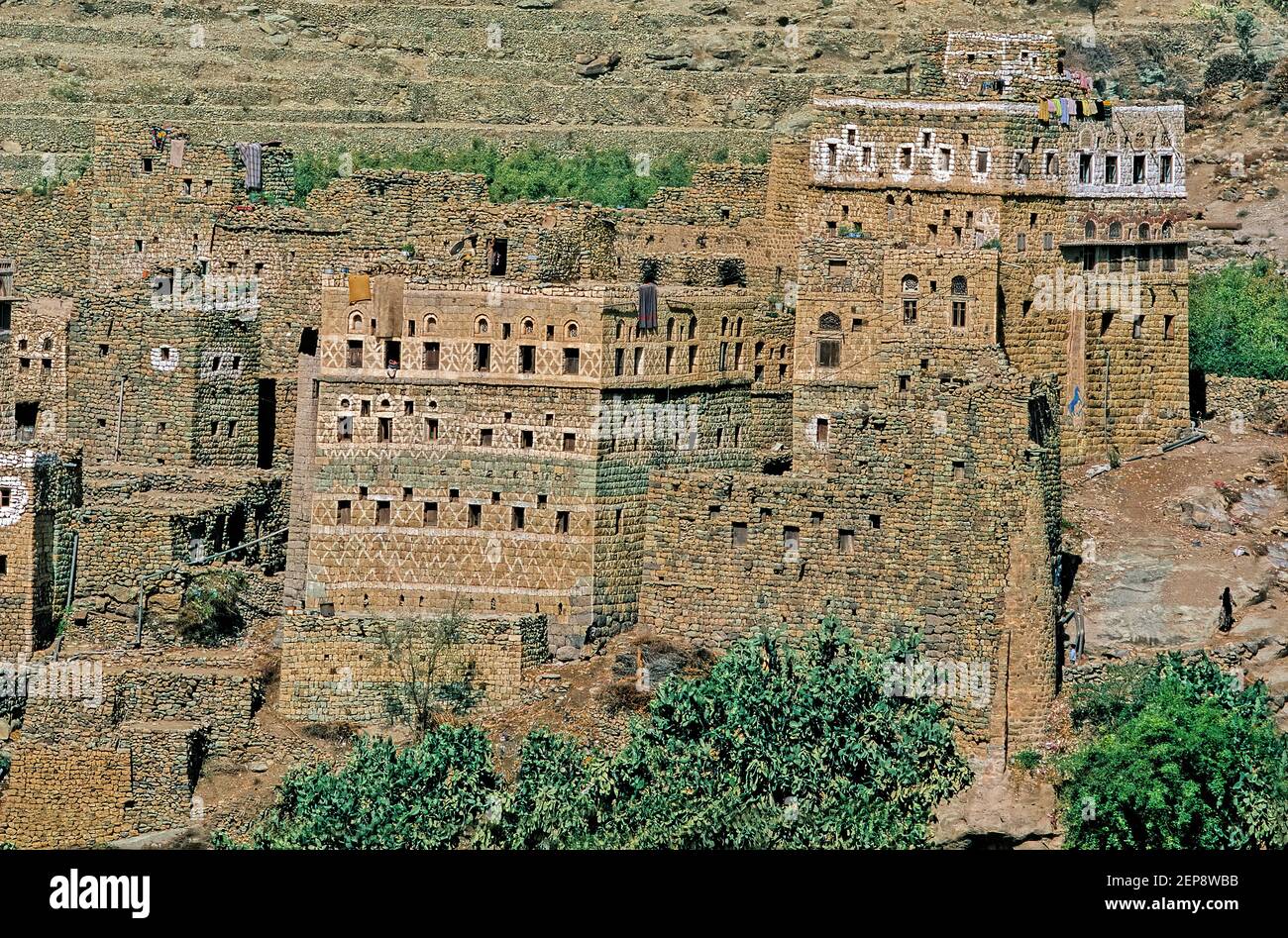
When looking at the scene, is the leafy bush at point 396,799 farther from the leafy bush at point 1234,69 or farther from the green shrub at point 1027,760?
the leafy bush at point 1234,69

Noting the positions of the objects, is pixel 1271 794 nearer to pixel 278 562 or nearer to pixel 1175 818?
pixel 1175 818

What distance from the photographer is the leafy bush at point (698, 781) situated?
3046 inches

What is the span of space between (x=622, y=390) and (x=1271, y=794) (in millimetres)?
15399

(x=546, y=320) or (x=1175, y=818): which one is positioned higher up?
(x=546, y=320)

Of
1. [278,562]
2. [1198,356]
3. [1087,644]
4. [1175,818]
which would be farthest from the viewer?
[1198,356]

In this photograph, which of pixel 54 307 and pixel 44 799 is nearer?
pixel 44 799

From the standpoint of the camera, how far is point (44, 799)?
273ft

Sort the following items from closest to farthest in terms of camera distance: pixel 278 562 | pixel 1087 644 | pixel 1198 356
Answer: pixel 1087 644 → pixel 278 562 → pixel 1198 356

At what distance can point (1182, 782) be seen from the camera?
76.9 metres

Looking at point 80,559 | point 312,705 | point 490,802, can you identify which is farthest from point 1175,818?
point 80,559
